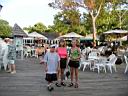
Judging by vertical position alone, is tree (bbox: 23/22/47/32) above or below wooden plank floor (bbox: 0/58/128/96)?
above

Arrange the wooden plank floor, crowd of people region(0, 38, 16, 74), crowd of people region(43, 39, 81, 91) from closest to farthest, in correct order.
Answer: the wooden plank floor < crowd of people region(43, 39, 81, 91) < crowd of people region(0, 38, 16, 74)

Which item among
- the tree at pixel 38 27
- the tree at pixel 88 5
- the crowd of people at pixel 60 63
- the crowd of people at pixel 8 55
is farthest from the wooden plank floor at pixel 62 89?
the tree at pixel 38 27

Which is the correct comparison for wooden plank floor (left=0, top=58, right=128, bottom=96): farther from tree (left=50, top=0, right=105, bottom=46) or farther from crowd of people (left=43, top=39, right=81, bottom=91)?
tree (left=50, top=0, right=105, bottom=46)

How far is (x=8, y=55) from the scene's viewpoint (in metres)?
20.0

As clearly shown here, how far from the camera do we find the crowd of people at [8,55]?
19.8m

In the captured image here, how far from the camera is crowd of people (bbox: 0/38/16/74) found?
65.0ft

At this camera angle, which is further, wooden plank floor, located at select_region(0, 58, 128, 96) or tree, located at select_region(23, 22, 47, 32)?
tree, located at select_region(23, 22, 47, 32)

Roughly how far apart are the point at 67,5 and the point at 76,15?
484 cm

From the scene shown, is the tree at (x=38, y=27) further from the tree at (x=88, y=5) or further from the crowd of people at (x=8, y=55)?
the crowd of people at (x=8, y=55)

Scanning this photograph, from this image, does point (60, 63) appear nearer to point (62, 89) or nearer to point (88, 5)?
point (62, 89)

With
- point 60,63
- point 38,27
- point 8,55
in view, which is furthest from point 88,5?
point 38,27

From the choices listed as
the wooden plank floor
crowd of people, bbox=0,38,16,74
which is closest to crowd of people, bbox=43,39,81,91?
the wooden plank floor

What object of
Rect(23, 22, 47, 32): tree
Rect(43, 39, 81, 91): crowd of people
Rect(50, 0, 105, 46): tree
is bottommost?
Rect(43, 39, 81, 91): crowd of people

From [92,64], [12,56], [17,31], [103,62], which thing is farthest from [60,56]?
[17,31]
